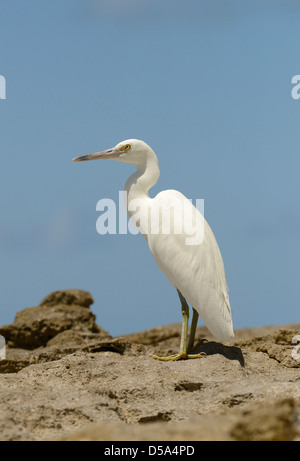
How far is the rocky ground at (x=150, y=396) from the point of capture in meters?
4.12

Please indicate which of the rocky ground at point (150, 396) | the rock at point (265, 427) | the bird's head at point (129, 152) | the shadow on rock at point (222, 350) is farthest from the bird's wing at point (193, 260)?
the rock at point (265, 427)

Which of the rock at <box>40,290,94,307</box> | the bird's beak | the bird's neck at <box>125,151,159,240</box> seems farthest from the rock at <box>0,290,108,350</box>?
the bird's neck at <box>125,151,159,240</box>

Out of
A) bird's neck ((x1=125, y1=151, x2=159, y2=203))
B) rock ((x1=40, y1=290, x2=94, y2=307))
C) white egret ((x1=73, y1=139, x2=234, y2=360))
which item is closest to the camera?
white egret ((x1=73, y1=139, x2=234, y2=360))

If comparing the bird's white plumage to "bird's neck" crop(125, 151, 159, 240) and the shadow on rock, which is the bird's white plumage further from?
Answer: the shadow on rock

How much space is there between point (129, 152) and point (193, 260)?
186 centimetres

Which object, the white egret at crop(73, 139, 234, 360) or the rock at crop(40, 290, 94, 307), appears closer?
the white egret at crop(73, 139, 234, 360)

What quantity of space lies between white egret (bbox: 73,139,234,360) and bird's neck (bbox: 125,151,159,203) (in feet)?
0.75

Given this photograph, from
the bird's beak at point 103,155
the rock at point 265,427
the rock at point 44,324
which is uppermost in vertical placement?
the bird's beak at point 103,155

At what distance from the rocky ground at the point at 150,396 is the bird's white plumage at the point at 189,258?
0.43 metres

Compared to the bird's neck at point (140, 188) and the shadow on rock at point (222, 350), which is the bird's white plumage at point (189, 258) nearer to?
the bird's neck at point (140, 188)

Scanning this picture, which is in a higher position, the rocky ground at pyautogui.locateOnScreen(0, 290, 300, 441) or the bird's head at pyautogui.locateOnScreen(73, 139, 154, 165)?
the bird's head at pyautogui.locateOnScreen(73, 139, 154, 165)

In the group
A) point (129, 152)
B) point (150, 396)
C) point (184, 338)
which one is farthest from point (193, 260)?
point (150, 396)

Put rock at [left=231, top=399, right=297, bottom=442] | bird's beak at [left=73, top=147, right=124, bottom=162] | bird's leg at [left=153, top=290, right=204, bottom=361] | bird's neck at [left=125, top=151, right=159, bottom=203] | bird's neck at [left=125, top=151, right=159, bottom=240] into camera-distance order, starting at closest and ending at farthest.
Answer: rock at [left=231, top=399, right=297, bottom=442] < bird's leg at [left=153, top=290, right=204, bottom=361] < bird's neck at [left=125, top=151, right=159, bottom=240] < bird's neck at [left=125, top=151, right=159, bottom=203] < bird's beak at [left=73, top=147, right=124, bottom=162]

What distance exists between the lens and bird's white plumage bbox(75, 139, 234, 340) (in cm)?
822
